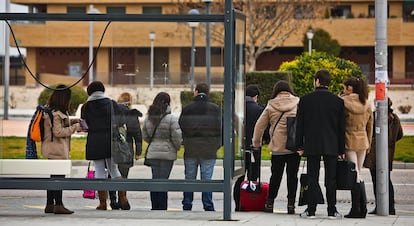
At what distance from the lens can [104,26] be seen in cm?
1287

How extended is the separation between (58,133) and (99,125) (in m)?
0.54

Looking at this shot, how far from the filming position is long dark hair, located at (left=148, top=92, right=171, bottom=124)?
13.0 meters

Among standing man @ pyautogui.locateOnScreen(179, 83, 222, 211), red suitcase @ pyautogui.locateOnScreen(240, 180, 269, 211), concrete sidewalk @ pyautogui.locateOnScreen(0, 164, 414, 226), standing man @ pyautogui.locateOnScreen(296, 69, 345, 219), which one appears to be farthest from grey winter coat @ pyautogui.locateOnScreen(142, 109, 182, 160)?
standing man @ pyautogui.locateOnScreen(296, 69, 345, 219)

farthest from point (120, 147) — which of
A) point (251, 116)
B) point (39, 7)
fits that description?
point (39, 7)

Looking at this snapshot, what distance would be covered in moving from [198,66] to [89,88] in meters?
1.43

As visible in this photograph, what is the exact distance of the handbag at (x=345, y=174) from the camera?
12.6m

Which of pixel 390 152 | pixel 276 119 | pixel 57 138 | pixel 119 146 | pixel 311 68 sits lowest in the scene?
pixel 390 152

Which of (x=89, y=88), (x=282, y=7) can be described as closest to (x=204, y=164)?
(x=89, y=88)

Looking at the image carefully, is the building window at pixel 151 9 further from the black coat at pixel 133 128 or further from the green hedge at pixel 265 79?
the black coat at pixel 133 128

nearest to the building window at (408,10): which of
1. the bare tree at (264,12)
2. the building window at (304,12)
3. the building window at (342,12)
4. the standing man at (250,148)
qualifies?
the building window at (342,12)

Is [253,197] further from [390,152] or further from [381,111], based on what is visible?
[381,111]

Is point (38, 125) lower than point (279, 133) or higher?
higher

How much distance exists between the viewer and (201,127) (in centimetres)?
1265

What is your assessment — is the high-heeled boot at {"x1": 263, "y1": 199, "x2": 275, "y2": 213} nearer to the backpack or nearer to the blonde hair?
the blonde hair
